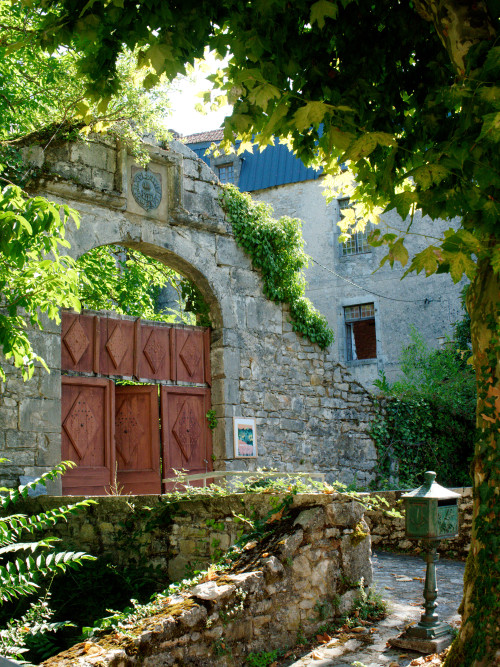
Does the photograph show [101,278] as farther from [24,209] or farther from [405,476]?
[24,209]

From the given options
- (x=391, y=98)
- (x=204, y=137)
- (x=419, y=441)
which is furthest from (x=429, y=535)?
(x=204, y=137)

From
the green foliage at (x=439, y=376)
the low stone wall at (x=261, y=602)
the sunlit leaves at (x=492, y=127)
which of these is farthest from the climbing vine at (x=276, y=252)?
the sunlit leaves at (x=492, y=127)

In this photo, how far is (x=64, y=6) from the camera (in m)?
4.21

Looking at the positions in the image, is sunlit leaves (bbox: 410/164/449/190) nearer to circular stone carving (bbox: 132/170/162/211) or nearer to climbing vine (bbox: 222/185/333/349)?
circular stone carving (bbox: 132/170/162/211)

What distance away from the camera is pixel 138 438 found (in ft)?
30.7

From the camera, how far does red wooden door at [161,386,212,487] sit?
938 cm

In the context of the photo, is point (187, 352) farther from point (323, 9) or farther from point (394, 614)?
point (323, 9)

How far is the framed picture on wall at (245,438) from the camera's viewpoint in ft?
31.8

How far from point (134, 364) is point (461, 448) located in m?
5.92

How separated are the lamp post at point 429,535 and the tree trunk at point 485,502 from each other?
64cm

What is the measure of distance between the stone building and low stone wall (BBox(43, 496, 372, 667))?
36.8ft

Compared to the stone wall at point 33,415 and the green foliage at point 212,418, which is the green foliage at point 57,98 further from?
the green foliage at point 212,418

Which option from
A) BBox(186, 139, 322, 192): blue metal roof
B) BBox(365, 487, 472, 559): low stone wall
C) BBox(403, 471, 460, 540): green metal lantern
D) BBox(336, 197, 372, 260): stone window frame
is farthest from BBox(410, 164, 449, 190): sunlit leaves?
BBox(186, 139, 322, 192): blue metal roof

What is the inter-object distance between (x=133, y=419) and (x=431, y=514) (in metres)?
5.68
